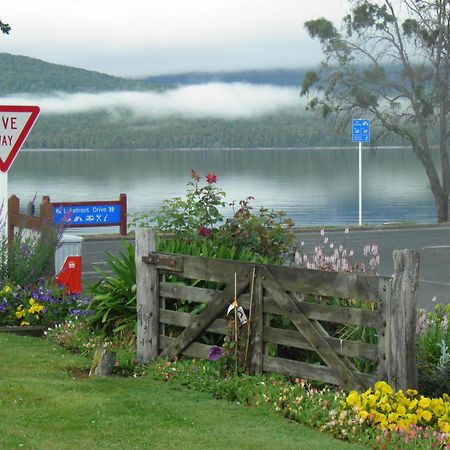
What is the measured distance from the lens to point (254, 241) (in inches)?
448

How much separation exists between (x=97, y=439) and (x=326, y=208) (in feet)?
280

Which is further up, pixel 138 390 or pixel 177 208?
pixel 177 208

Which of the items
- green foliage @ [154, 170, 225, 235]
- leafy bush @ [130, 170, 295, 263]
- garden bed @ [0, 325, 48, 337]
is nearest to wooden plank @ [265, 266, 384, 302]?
leafy bush @ [130, 170, 295, 263]

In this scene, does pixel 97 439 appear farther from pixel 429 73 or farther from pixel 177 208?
pixel 429 73

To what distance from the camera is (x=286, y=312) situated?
912 centimetres

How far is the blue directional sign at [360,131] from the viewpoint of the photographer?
126 feet

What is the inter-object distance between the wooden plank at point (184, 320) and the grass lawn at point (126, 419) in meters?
0.72

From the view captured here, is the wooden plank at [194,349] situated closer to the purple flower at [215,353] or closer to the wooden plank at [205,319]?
the wooden plank at [205,319]

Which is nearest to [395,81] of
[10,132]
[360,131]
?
[360,131]

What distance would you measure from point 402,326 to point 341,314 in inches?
22.1

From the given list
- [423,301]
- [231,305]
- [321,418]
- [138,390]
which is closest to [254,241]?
[231,305]

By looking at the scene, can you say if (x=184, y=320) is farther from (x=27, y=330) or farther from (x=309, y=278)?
(x=27, y=330)

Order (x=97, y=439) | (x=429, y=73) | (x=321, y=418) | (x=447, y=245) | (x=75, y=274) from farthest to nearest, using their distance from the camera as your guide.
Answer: (x=429, y=73)
(x=447, y=245)
(x=75, y=274)
(x=321, y=418)
(x=97, y=439)

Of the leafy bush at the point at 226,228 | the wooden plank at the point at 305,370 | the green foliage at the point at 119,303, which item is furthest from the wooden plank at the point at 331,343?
the green foliage at the point at 119,303
